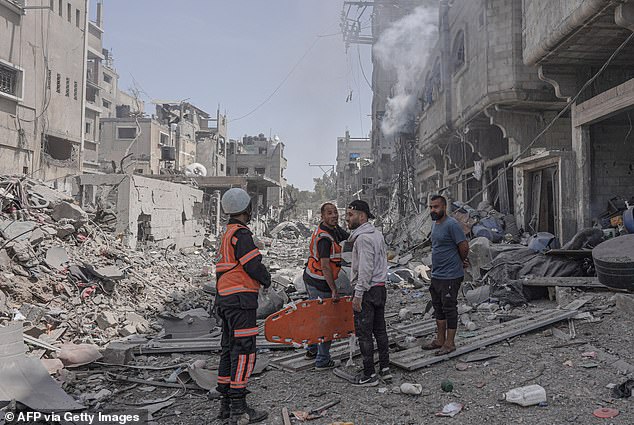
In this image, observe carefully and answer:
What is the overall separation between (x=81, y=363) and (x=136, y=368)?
0.56 m

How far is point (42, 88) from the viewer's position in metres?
20.2

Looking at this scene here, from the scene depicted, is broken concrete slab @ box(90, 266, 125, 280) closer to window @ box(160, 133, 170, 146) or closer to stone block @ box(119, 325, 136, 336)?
stone block @ box(119, 325, 136, 336)

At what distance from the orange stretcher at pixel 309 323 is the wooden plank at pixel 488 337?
669 mm

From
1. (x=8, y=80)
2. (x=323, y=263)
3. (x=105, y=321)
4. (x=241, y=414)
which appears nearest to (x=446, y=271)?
(x=323, y=263)

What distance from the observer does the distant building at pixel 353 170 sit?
36.1m

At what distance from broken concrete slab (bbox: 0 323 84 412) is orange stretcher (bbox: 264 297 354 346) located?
5.59ft

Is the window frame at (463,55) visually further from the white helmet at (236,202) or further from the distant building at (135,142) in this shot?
the distant building at (135,142)

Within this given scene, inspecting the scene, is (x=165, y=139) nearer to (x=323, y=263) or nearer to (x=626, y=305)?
(x=323, y=263)

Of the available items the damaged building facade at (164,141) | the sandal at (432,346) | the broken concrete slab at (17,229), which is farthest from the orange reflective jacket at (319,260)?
the damaged building facade at (164,141)

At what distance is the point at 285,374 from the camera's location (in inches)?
181

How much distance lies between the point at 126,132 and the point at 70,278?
3415 centimetres

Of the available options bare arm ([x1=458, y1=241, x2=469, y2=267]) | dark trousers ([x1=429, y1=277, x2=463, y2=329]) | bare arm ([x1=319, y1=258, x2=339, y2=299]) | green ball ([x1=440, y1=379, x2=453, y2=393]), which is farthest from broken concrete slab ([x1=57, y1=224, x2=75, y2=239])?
green ball ([x1=440, y1=379, x2=453, y2=393])

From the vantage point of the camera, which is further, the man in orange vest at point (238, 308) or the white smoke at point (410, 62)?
the white smoke at point (410, 62)

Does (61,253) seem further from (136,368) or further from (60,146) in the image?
(60,146)
